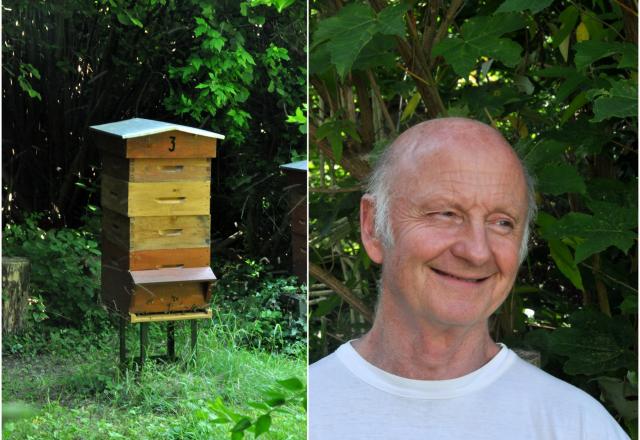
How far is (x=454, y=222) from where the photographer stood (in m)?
1.22

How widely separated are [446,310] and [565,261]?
0.44m

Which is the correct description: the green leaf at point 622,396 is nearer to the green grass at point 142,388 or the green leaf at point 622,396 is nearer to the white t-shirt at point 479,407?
the white t-shirt at point 479,407

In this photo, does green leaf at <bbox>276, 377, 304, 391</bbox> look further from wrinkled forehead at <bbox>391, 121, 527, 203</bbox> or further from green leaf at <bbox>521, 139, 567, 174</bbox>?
green leaf at <bbox>521, 139, 567, 174</bbox>

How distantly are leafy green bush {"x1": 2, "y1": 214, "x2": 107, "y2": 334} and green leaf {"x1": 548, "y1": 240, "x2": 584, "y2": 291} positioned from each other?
790 mm

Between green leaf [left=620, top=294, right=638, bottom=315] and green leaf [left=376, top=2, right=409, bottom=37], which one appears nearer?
green leaf [left=376, top=2, right=409, bottom=37]

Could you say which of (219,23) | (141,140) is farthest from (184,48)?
(141,140)

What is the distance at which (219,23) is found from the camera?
1451mm

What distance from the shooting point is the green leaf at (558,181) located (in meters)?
1.41

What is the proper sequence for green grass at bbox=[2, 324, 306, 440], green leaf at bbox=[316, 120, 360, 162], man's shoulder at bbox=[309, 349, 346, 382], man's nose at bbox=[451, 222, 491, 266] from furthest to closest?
green leaf at bbox=[316, 120, 360, 162] → green grass at bbox=[2, 324, 306, 440] → man's shoulder at bbox=[309, 349, 346, 382] → man's nose at bbox=[451, 222, 491, 266]

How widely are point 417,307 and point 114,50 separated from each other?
0.65m

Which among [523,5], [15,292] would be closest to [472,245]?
[523,5]

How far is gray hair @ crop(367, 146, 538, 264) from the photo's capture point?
1258 millimetres

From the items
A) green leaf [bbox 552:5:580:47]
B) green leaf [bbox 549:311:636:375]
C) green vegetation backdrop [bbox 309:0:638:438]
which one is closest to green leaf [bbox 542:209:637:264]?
green vegetation backdrop [bbox 309:0:638:438]

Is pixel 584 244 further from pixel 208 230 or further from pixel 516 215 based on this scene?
pixel 208 230
